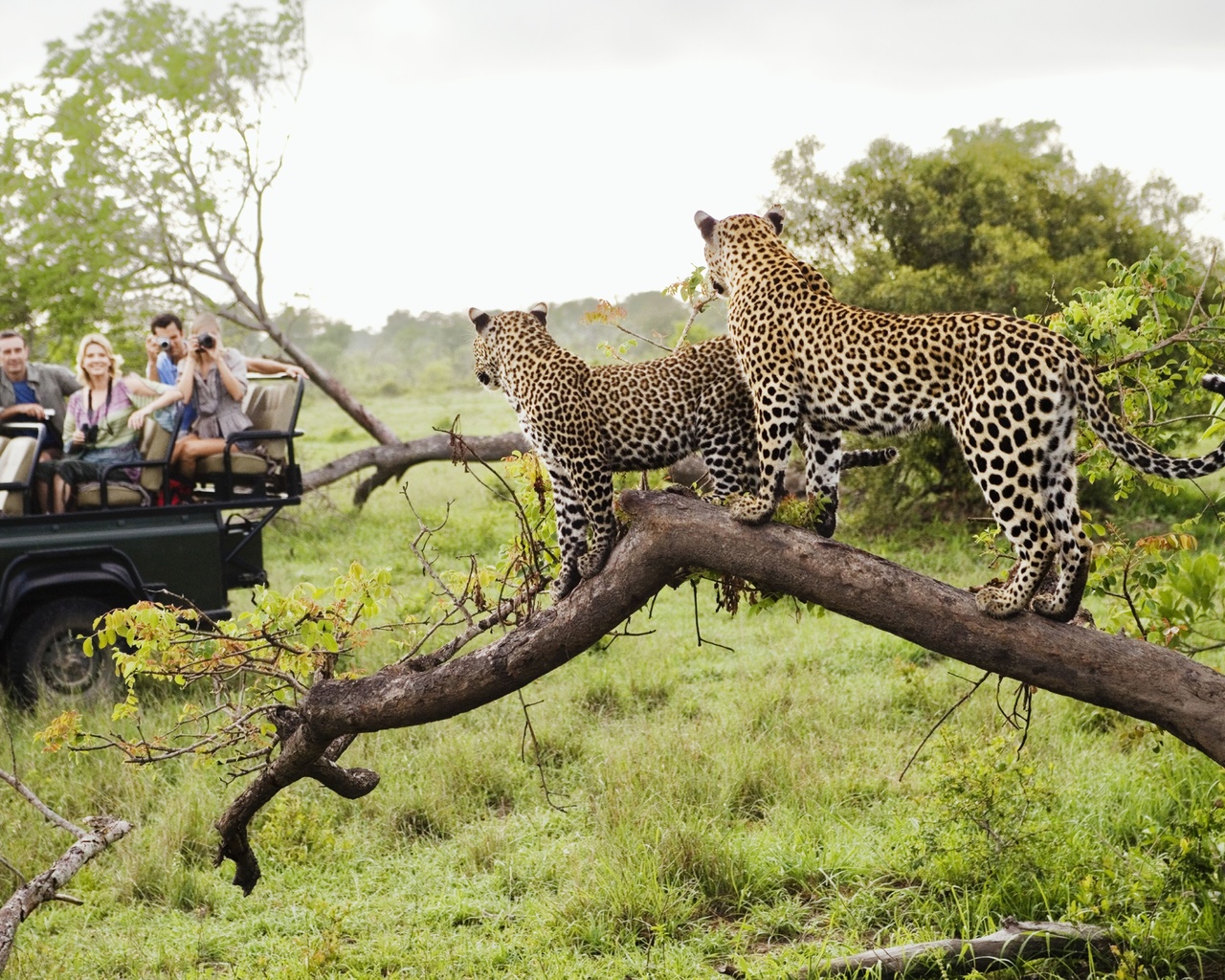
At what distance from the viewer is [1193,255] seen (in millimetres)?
13914

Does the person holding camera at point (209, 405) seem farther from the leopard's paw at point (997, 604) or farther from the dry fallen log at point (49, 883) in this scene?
the leopard's paw at point (997, 604)

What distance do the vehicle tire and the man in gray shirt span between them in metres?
1.15

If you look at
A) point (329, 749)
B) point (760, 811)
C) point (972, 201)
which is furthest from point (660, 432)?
point (972, 201)

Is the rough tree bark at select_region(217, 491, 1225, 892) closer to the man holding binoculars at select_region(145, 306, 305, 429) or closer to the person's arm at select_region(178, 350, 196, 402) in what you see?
the person's arm at select_region(178, 350, 196, 402)

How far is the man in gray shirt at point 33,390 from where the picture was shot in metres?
8.70

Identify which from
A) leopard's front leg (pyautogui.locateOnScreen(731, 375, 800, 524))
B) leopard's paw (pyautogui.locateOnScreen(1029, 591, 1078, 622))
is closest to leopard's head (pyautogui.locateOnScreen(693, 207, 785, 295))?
leopard's front leg (pyautogui.locateOnScreen(731, 375, 800, 524))

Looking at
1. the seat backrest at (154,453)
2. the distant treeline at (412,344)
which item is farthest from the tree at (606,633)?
the distant treeline at (412,344)

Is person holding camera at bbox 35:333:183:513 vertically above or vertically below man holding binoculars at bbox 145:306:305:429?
below

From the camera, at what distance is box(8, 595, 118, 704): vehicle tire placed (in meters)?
8.10

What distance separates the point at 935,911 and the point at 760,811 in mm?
1462

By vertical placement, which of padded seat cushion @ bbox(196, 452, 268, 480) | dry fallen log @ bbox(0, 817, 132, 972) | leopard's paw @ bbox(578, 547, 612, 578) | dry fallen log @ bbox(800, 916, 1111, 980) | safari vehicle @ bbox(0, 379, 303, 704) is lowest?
dry fallen log @ bbox(800, 916, 1111, 980)

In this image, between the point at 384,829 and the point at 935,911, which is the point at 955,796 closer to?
the point at 935,911

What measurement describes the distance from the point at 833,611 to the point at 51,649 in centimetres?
625

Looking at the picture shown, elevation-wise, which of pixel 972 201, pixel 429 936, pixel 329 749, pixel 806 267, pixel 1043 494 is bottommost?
pixel 429 936
